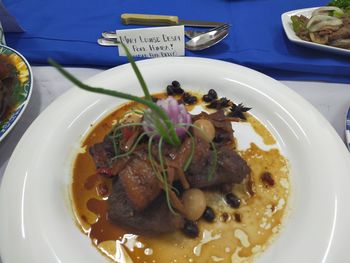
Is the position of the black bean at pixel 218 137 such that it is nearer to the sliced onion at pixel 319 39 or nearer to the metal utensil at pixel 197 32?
the metal utensil at pixel 197 32

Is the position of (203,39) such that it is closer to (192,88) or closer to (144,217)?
(192,88)

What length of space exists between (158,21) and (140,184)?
162 centimetres

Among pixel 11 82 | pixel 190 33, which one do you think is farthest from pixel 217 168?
pixel 11 82

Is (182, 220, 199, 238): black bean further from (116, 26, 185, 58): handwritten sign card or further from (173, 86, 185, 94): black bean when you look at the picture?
(116, 26, 185, 58): handwritten sign card

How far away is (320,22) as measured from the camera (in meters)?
2.42

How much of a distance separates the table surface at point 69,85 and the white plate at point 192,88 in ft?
1.04

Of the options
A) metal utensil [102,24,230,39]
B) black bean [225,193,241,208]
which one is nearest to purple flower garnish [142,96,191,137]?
black bean [225,193,241,208]

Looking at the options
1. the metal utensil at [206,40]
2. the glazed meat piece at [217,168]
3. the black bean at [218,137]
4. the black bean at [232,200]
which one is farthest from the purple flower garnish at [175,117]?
the metal utensil at [206,40]

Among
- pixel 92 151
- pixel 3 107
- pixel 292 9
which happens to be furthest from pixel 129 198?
pixel 292 9

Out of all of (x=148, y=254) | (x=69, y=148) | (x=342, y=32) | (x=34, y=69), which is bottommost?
(x=148, y=254)

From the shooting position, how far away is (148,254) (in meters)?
1.56

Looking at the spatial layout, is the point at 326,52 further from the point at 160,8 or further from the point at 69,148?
the point at 69,148

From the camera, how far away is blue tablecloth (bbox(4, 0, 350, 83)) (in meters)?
2.45

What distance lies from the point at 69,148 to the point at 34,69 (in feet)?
3.24
